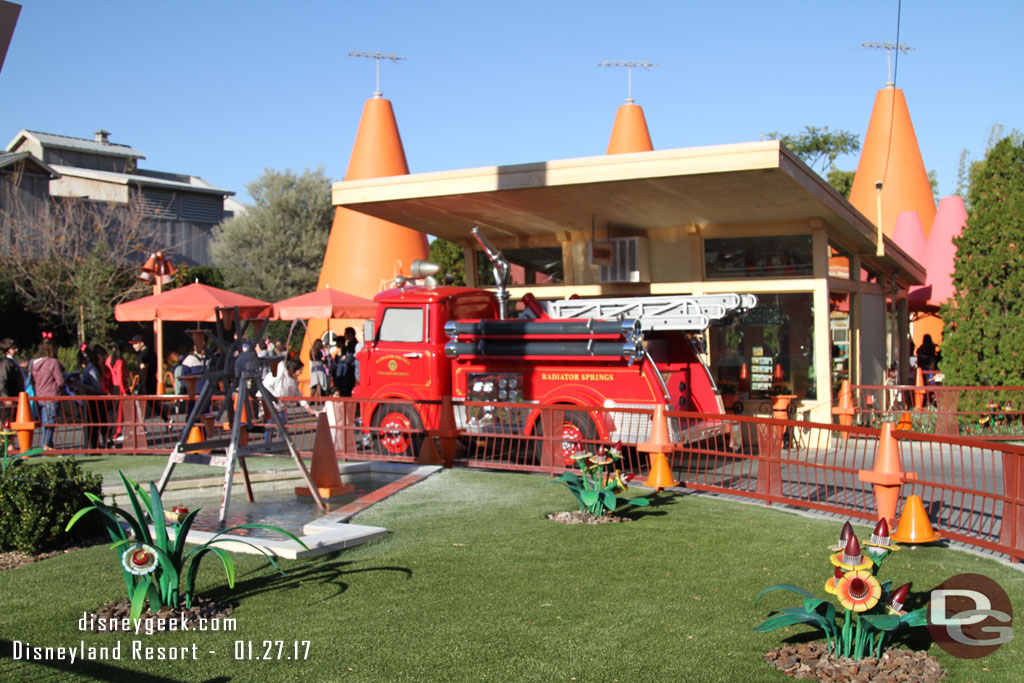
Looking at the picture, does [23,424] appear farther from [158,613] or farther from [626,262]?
[626,262]

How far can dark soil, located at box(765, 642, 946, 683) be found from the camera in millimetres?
4648

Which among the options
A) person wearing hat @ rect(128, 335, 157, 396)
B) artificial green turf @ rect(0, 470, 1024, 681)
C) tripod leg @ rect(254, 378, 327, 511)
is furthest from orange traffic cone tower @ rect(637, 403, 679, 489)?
person wearing hat @ rect(128, 335, 157, 396)

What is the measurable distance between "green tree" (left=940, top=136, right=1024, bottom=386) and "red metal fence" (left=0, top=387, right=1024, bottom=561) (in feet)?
13.6

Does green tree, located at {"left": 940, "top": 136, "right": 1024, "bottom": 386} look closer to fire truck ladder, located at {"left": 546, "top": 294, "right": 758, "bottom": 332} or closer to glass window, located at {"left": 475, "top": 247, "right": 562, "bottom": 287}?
fire truck ladder, located at {"left": 546, "top": 294, "right": 758, "bottom": 332}

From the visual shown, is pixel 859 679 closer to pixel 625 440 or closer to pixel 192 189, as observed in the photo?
pixel 625 440

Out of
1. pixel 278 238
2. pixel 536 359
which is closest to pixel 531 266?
pixel 536 359

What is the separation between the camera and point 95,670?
15.9ft

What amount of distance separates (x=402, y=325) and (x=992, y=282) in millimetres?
11876

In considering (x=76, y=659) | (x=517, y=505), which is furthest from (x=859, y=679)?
(x=517, y=505)

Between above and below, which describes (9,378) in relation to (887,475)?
above

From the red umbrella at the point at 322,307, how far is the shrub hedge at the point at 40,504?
11.5m

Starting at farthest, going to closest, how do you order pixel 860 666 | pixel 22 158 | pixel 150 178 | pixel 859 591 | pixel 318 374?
pixel 150 178, pixel 22 158, pixel 318 374, pixel 860 666, pixel 859 591

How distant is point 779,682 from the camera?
184 inches

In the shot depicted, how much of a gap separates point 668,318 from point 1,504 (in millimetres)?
7769
